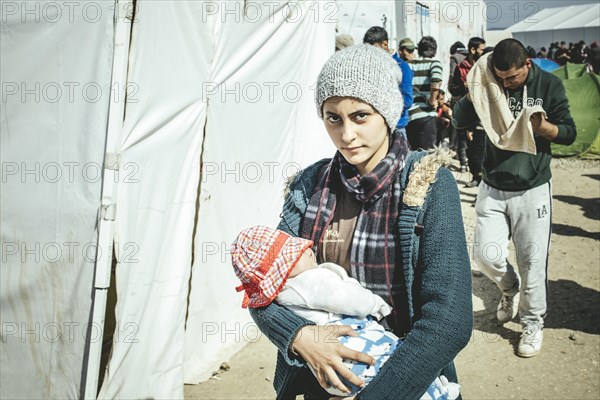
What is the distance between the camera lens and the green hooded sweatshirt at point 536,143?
3.54 m

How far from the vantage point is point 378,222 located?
1581 mm

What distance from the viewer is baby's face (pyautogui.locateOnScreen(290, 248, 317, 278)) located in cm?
164

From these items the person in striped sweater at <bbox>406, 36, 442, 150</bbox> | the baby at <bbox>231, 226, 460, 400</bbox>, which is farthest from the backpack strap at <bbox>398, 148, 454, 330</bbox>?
the person in striped sweater at <bbox>406, 36, 442, 150</bbox>

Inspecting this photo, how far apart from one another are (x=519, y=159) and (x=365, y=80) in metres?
2.47

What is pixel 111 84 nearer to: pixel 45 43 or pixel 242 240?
pixel 45 43

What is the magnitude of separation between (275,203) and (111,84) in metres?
1.92

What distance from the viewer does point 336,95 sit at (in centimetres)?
156

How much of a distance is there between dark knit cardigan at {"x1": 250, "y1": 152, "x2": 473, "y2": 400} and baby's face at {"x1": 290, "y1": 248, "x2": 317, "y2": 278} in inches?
6.4

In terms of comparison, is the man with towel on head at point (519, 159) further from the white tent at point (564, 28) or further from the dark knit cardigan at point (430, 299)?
the white tent at point (564, 28)

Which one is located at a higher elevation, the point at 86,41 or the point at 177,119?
the point at 86,41

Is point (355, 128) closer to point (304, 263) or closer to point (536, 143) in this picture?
point (304, 263)

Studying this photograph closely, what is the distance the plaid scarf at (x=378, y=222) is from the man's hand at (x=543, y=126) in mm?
2138

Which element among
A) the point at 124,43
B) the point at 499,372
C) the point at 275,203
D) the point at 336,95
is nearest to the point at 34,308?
the point at 124,43

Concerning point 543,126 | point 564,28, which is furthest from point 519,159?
point 564,28
